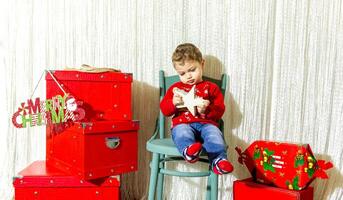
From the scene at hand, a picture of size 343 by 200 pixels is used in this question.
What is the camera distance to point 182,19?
5.43 feet

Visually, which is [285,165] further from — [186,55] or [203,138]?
[186,55]

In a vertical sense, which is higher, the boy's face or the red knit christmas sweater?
the boy's face

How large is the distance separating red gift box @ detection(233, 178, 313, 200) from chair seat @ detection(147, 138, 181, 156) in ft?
1.01

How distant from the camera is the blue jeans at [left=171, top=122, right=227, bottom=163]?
1.20m

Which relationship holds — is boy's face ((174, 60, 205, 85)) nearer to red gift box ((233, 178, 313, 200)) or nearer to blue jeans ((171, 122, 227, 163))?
blue jeans ((171, 122, 227, 163))

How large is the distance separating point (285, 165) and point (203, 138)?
1.06 feet

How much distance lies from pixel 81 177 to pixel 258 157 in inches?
26.5

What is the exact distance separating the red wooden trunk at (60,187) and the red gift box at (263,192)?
0.47 m

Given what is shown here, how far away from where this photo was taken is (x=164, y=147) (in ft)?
4.29

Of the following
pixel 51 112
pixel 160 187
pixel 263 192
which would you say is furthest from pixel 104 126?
pixel 263 192

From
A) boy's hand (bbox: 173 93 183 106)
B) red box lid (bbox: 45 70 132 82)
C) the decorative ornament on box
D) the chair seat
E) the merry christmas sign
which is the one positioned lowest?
the decorative ornament on box

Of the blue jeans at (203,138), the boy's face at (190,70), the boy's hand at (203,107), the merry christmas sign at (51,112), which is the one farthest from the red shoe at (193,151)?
the merry christmas sign at (51,112)

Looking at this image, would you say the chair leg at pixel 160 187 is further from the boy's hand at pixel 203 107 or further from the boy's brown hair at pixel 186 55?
the boy's brown hair at pixel 186 55

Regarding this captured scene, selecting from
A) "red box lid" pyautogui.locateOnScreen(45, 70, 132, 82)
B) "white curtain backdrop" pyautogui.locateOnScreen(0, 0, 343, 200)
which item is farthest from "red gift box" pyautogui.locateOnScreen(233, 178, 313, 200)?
"red box lid" pyautogui.locateOnScreen(45, 70, 132, 82)
